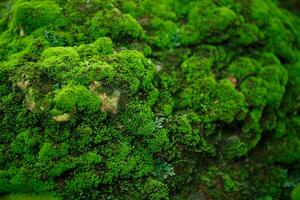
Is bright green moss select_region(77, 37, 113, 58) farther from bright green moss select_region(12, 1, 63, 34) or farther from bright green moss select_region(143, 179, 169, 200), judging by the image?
bright green moss select_region(143, 179, 169, 200)

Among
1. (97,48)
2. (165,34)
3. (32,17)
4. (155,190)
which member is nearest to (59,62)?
(97,48)

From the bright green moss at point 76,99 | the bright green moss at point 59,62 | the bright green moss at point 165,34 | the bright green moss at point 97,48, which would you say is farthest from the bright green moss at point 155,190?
the bright green moss at point 165,34

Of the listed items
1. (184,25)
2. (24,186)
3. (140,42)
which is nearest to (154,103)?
(140,42)

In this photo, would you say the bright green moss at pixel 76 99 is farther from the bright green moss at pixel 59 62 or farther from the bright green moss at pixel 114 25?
the bright green moss at pixel 114 25

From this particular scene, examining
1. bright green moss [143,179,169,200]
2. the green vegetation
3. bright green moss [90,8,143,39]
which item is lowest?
bright green moss [143,179,169,200]

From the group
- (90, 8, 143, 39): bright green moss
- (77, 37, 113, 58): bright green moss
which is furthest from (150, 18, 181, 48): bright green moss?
(77, 37, 113, 58): bright green moss

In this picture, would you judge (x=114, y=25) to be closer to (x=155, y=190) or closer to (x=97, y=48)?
(x=97, y=48)
